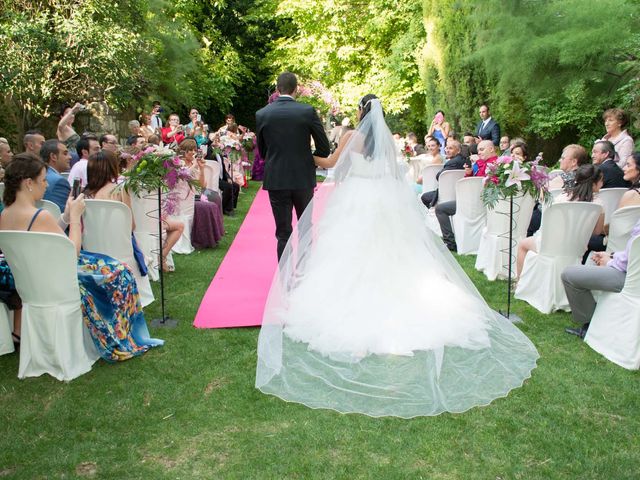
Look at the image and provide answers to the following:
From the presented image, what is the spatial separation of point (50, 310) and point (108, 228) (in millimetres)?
1071

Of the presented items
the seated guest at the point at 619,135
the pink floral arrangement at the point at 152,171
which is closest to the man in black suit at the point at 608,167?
the seated guest at the point at 619,135

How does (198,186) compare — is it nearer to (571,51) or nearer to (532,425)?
(532,425)

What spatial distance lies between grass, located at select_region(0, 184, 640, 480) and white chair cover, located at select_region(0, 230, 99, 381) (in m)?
0.11

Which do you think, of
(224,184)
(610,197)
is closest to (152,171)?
(610,197)

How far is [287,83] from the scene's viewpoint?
200 inches

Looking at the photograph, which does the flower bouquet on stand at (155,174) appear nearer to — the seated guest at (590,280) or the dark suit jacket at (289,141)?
the dark suit jacket at (289,141)

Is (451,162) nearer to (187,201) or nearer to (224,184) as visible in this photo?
(187,201)

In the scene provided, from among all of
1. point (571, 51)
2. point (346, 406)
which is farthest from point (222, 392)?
point (571, 51)

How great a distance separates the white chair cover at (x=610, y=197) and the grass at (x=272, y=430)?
1.89 metres

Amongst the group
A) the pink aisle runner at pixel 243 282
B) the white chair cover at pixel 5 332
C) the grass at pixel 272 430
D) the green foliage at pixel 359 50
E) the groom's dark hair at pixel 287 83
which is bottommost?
the grass at pixel 272 430

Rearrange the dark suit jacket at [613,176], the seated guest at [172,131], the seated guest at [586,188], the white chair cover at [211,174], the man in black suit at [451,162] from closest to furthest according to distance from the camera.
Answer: the seated guest at [586,188]
the dark suit jacket at [613,176]
the man in black suit at [451,162]
the white chair cover at [211,174]
the seated guest at [172,131]

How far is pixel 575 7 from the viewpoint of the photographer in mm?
9133

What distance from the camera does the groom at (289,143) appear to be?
16.7 ft

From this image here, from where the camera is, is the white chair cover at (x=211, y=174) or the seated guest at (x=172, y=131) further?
the seated guest at (x=172, y=131)
